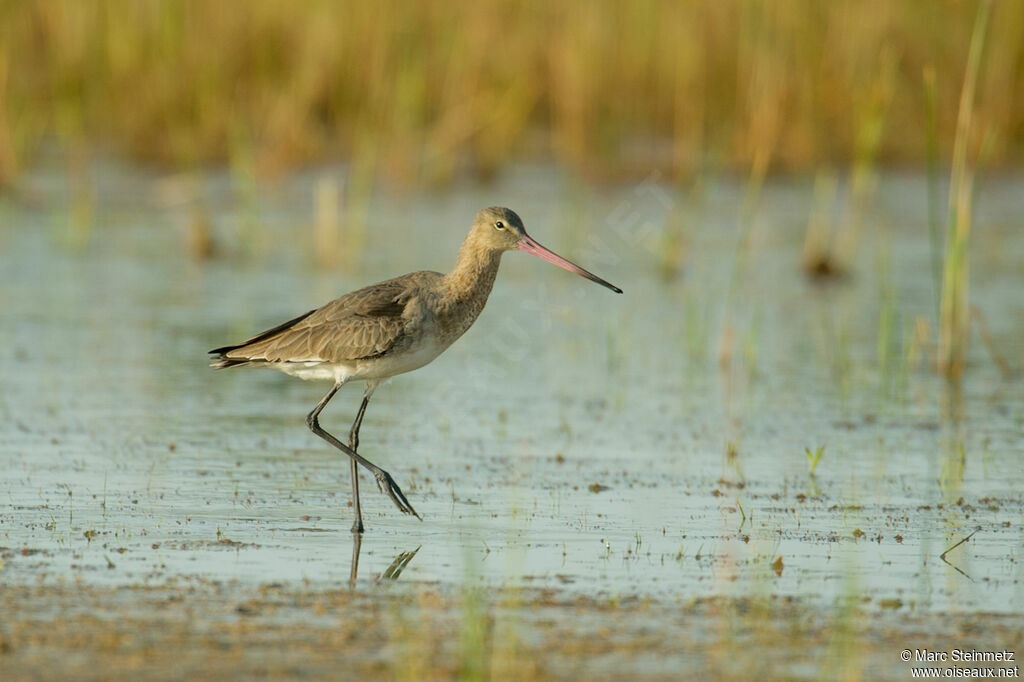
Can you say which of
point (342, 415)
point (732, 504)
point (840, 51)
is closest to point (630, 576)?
point (732, 504)

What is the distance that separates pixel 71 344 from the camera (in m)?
10.1

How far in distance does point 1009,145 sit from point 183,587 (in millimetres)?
14330

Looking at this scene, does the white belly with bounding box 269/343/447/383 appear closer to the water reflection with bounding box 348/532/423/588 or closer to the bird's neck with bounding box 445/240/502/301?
the bird's neck with bounding box 445/240/502/301

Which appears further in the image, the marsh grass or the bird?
the marsh grass

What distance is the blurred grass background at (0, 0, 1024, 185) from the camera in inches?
657

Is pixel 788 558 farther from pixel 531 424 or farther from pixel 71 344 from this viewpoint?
pixel 71 344

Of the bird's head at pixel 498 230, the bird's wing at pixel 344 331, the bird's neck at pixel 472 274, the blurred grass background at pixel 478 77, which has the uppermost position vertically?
the blurred grass background at pixel 478 77

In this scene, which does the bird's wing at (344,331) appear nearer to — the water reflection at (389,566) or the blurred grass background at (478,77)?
the water reflection at (389,566)

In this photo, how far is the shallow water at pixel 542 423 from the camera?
5777mm

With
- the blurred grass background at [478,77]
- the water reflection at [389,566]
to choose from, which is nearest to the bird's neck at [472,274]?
the water reflection at [389,566]

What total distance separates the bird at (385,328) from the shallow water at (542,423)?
50 centimetres

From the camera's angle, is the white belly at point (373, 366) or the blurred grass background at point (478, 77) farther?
the blurred grass background at point (478, 77)

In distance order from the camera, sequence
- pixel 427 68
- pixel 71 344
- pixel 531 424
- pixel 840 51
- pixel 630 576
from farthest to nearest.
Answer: pixel 427 68, pixel 840 51, pixel 71 344, pixel 531 424, pixel 630 576

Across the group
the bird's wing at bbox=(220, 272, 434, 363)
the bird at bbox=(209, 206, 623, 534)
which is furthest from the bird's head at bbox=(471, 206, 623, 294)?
the bird's wing at bbox=(220, 272, 434, 363)
